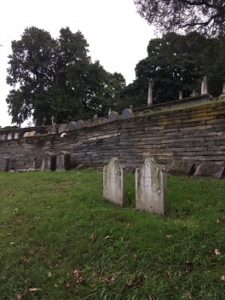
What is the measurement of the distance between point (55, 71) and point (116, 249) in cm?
4433

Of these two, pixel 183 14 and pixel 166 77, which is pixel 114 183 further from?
pixel 166 77

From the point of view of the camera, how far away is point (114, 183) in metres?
7.30

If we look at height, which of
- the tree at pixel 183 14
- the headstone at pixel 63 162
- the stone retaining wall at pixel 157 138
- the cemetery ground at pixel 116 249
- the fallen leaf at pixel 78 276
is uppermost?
the tree at pixel 183 14

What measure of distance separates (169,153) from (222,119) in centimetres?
173

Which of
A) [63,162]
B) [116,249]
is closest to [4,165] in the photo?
[63,162]

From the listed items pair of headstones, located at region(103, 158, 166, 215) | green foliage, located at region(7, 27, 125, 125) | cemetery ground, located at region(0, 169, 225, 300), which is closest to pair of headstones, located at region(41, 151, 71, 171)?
cemetery ground, located at region(0, 169, 225, 300)

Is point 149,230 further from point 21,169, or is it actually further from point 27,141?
point 27,141

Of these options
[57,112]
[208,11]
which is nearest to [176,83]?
[57,112]

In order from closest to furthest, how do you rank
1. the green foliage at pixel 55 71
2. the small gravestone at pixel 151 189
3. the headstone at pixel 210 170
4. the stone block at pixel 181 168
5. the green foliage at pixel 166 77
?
the small gravestone at pixel 151 189, the headstone at pixel 210 170, the stone block at pixel 181 168, the green foliage at pixel 166 77, the green foliage at pixel 55 71

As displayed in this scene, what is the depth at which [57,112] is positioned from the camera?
4303 cm

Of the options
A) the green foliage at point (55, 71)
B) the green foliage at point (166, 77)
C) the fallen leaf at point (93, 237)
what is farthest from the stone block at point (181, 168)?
the green foliage at point (55, 71)

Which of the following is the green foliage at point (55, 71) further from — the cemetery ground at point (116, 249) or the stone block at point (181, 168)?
the cemetery ground at point (116, 249)

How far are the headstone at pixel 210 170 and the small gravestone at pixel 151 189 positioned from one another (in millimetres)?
2187

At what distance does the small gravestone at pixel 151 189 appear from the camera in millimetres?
6246
